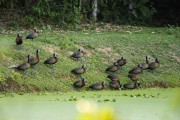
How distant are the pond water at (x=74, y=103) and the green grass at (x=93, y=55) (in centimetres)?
71

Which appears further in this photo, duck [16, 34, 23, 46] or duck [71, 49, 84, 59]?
duck [71, 49, 84, 59]

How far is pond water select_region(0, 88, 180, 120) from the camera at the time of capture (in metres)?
8.12

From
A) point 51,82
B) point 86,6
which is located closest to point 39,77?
point 51,82

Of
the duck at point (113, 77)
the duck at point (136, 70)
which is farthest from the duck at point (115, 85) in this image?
the duck at point (136, 70)

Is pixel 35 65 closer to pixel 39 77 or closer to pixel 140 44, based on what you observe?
pixel 39 77

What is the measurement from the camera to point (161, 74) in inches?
541

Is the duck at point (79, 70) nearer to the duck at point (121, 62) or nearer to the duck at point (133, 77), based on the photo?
the duck at point (121, 62)

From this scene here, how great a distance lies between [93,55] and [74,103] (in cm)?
450

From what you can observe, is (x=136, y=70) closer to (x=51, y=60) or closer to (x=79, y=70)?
(x=79, y=70)

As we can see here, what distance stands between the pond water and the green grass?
710 millimetres

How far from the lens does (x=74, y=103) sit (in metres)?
9.62

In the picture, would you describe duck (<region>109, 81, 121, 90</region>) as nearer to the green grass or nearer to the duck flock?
the duck flock

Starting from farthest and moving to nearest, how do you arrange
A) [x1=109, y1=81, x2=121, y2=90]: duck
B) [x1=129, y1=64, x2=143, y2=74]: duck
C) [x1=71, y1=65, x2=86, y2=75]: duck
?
[x1=129, y1=64, x2=143, y2=74]: duck, [x1=71, y1=65, x2=86, y2=75]: duck, [x1=109, y1=81, x2=121, y2=90]: duck

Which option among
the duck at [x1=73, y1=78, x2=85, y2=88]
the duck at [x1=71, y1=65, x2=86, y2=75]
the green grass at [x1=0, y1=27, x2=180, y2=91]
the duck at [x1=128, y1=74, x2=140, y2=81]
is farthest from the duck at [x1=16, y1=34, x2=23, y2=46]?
the duck at [x1=128, y1=74, x2=140, y2=81]
